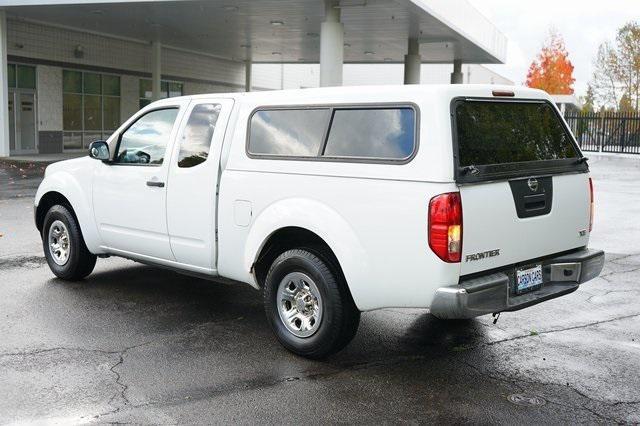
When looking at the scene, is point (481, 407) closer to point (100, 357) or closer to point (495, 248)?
point (495, 248)

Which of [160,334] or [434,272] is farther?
[160,334]

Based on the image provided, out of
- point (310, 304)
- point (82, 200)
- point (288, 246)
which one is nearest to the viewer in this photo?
point (310, 304)

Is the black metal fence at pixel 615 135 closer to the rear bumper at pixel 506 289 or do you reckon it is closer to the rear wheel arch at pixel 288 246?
the rear bumper at pixel 506 289

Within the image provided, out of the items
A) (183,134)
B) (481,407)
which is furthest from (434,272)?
(183,134)

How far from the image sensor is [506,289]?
4.78 m

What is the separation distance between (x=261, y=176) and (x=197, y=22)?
2243 centimetres

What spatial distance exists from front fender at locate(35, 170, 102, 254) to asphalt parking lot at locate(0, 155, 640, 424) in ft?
1.79

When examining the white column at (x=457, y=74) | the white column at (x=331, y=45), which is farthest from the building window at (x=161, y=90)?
the white column at (x=457, y=74)

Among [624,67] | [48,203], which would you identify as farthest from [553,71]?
[48,203]

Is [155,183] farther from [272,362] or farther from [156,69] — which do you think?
[156,69]

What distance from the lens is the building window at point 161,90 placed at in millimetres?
35062

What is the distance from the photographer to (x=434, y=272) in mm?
4539

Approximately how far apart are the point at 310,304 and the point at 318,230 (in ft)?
2.05

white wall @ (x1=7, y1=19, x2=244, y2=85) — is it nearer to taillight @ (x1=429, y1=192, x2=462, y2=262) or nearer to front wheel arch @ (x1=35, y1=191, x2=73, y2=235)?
front wheel arch @ (x1=35, y1=191, x2=73, y2=235)
